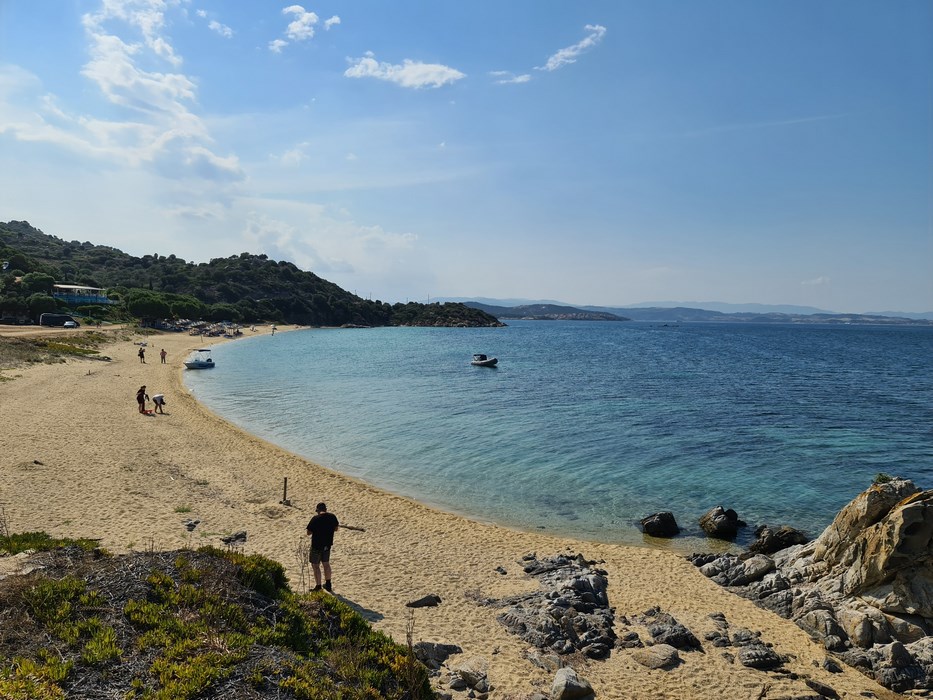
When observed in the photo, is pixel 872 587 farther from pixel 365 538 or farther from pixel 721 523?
pixel 365 538

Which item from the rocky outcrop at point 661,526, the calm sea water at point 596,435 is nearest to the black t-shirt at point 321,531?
the calm sea water at point 596,435

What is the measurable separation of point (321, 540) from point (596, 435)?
2207 centimetres

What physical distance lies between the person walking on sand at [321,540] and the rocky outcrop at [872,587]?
34.9 ft

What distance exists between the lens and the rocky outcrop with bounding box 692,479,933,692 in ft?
35.7

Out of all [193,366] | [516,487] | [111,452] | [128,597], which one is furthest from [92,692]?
[193,366]

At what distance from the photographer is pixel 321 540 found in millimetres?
12188

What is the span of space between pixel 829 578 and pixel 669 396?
3351 centimetres

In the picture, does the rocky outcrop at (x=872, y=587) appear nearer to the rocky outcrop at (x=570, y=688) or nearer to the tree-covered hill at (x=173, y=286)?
the rocky outcrop at (x=570, y=688)

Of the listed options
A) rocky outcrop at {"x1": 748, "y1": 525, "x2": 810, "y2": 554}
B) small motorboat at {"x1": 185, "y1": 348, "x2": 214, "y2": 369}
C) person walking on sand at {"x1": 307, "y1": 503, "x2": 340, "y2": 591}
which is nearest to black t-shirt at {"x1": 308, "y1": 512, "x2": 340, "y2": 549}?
person walking on sand at {"x1": 307, "y1": 503, "x2": 340, "y2": 591}

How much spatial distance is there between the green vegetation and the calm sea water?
11.3 m

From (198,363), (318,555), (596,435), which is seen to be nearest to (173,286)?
(198,363)

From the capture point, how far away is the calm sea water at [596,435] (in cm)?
2122

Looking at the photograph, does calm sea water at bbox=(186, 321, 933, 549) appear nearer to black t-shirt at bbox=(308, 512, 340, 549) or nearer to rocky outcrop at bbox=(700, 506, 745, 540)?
rocky outcrop at bbox=(700, 506, 745, 540)

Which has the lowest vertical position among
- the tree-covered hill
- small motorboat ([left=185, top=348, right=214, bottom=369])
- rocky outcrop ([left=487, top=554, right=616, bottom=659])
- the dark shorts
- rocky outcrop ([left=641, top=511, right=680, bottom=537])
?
rocky outcrop ([left=641, top=511, right=680, bottom=537])
